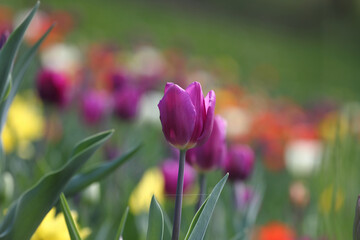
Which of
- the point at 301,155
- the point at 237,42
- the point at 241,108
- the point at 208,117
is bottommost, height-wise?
the point at 301,155

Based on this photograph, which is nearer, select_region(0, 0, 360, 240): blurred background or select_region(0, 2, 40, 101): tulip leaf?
select_region(0, 2, 40, 101): tulip leaf

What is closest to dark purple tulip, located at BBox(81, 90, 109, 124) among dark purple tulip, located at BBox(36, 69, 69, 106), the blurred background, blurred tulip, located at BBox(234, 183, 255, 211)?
the blurred background

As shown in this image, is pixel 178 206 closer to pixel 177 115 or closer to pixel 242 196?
pixel 177 115

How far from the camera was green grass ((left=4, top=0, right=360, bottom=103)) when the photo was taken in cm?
378

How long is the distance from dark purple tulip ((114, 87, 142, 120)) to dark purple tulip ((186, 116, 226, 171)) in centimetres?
50

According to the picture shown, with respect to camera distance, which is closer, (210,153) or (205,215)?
(205,215)

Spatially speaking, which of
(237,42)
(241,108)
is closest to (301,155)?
(241,108)

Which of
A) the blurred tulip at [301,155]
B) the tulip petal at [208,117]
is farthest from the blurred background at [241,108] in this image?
the tulip petal at [208,117]

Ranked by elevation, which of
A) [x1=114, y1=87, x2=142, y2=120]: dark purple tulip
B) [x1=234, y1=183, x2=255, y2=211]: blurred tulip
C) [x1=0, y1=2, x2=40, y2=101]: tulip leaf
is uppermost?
[x1=0, y1=2, x2=40, y2=101]: tulip leaf

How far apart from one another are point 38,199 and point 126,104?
65 centimetres

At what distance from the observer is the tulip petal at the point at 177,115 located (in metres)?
0.42

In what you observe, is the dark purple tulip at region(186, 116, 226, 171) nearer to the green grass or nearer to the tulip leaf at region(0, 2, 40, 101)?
the tulip leaf at region(0, 2, 40, 101)

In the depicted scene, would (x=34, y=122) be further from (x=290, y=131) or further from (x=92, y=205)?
(x=290, y=131)

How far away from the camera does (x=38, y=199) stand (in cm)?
45
